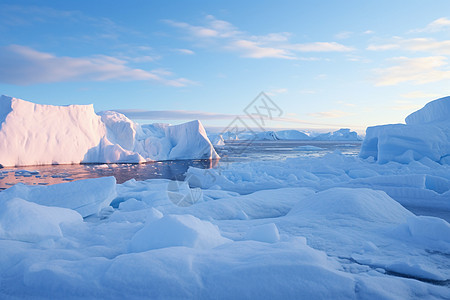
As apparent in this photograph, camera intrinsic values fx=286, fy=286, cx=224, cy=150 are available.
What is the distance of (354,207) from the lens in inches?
155

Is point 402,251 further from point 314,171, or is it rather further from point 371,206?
point 314,171

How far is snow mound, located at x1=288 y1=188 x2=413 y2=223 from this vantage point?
3846 mm

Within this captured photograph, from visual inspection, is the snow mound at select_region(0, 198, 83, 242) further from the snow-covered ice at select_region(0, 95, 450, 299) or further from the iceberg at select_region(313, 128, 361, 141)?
the iceberg at select_region(313, 128, 361, 141)

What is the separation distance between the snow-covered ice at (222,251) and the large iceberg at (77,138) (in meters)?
13.1

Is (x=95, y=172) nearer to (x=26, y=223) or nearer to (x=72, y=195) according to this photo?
(x=72, y=195)

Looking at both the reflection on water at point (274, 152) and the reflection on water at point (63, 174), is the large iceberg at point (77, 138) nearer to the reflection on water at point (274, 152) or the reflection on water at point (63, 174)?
the reflection on water at point (63, 174)

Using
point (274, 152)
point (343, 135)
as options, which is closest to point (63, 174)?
point (274, 152)

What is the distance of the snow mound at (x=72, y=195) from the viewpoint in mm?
4613

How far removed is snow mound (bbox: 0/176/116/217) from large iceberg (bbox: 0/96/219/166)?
12.8m

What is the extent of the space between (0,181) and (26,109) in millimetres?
7049

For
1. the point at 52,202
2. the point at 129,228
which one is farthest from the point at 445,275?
the point at 52,202

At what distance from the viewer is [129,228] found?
3.41m

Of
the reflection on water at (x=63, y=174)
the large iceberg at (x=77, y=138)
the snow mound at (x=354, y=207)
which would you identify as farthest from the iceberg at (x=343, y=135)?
the snow mound at (x=354, y=207)

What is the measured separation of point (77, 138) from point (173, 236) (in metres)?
16.9
